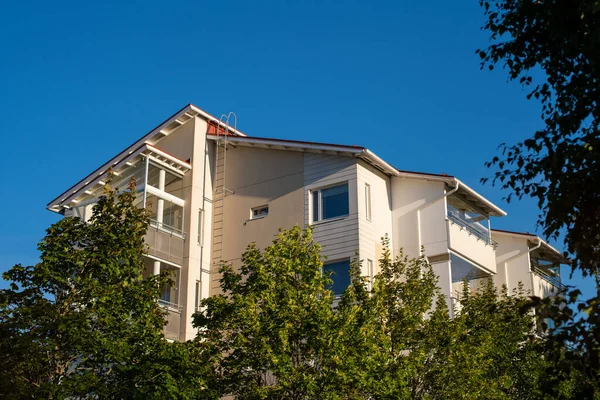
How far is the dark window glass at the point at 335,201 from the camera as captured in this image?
96.7 ft

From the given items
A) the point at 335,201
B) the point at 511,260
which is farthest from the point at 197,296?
the point at 511,260

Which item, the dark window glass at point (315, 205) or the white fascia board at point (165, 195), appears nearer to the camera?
the dark window glass at point (315, 205)

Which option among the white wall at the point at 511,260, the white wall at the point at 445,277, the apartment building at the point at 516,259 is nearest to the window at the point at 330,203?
the white wall at the point at 445,277

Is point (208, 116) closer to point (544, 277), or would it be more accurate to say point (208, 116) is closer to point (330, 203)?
point (330, 203)

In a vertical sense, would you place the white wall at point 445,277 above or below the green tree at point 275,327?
above

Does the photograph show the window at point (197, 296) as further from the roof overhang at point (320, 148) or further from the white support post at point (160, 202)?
the roof overhang at point (320, 148)

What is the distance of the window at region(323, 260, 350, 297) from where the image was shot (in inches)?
1102

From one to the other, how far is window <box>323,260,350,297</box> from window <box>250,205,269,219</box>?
4.09 m

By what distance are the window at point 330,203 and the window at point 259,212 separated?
2.32 meters

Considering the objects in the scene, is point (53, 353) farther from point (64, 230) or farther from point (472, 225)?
point (472, 225)

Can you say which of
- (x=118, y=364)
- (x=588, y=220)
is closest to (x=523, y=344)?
(x=118, y=364)

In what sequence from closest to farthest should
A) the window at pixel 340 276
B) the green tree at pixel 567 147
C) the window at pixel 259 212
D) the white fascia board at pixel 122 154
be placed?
the green tree at pixel 567 147
the window at pixel 340 276
the window at pixel 259 212
the white fascia board at pixel 122 154

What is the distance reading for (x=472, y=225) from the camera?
109 ft

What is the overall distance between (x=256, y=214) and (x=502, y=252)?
533 inches
